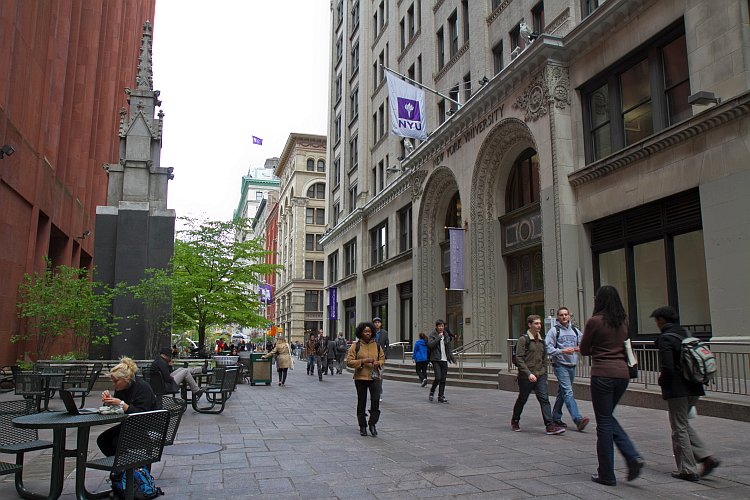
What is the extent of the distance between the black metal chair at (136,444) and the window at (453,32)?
25.9 m

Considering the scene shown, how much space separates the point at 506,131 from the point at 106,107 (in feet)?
72.1

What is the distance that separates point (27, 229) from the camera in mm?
19562

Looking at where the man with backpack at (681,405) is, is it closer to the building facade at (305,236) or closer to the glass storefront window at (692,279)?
the glass storefront window at (692,279)

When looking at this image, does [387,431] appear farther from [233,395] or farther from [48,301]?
[48,301]

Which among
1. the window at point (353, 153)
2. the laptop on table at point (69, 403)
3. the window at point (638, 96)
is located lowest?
the laptop on table at point (69, 403)

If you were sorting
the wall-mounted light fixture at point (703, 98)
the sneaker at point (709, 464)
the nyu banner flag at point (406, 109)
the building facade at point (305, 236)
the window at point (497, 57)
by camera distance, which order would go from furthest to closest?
1. the building facade at point (305, 236)
2. the nyu banner flag at point (406, 109)
3. the window at point (497, 57)
4. the wall-mounted light fixture at point (703, 98)
5. the sneaker at point (709, 464)

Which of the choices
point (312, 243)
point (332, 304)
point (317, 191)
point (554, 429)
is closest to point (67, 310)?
point (554, 429)

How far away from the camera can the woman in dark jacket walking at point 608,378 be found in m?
6.12

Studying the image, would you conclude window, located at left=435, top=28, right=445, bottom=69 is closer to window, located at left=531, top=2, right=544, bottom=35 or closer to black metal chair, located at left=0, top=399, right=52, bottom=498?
window, located at left=531, top=2, right=544, bottom=35

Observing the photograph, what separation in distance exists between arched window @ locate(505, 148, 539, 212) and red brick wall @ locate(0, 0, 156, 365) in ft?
55.0

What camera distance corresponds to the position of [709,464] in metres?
6.25

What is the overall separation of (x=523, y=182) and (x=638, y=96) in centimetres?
654

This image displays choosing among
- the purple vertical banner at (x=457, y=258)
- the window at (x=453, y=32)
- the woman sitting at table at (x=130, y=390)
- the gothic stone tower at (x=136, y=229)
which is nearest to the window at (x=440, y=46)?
the window at (x=453, y=32)

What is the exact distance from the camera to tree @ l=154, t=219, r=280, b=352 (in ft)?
94.8
